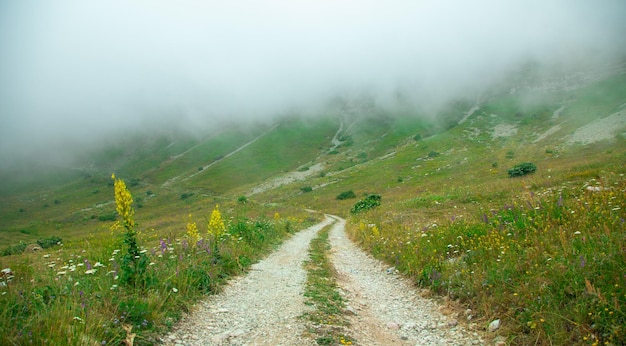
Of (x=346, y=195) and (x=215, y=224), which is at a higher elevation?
(x=215, y=224)

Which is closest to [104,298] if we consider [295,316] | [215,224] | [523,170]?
[295,316]

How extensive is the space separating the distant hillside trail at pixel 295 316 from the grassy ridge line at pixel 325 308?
0.63ft

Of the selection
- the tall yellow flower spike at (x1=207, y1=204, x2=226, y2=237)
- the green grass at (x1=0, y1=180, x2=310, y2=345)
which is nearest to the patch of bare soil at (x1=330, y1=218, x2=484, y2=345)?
the green grass at (x1=0, y1=180, x2=310, y2=345)

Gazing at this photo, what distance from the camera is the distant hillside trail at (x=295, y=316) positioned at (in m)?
5.60

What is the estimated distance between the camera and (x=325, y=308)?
6.93 metres

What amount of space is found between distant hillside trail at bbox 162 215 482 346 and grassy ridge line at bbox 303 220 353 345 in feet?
0.63

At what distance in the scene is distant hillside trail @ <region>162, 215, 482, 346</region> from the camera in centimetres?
560

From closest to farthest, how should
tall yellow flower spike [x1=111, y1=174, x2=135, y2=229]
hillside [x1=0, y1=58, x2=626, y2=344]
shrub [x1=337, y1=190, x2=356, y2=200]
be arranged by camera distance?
1. tall yellow flower spike [x1=111, y1=174, x2=135, y2=229]
2. hillside [x1=0, y1=58, x2=626, y2=344]
3. shrub [x1=337, y1=190, x2=356, y2=200]

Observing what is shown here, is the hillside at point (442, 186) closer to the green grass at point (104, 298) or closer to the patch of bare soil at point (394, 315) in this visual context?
the patch of bare soil at point (394, 315)

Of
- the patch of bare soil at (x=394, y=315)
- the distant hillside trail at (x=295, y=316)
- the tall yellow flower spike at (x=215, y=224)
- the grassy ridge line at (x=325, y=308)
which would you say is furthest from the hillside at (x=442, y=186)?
the tall yellow flower spike at (x=215, y=224)

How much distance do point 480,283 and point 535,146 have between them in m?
87.5

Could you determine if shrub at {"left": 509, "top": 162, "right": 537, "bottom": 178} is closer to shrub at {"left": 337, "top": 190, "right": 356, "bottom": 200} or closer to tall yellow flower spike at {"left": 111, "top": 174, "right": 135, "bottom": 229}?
shrub at {"left": 337, "top": 190, "right": 356, "bottom": 200}

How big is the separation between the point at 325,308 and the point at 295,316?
32.1 inches

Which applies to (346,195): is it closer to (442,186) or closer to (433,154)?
(442,186)
